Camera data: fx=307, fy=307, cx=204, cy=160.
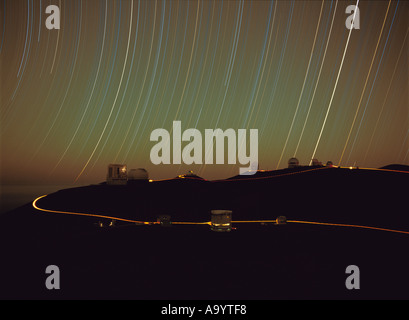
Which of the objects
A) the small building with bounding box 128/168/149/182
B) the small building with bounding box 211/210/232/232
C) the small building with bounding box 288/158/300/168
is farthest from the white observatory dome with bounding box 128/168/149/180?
the small building with bounding box 288/158/300/168

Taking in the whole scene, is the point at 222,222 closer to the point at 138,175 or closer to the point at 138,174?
the point at 138,175

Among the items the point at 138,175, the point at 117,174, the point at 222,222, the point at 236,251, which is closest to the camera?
the point at 236,251

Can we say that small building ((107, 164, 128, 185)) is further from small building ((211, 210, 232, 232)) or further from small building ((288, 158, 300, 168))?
small building ((288, 158, 300, 168))

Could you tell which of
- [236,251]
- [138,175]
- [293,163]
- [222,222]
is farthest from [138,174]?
[236,251]

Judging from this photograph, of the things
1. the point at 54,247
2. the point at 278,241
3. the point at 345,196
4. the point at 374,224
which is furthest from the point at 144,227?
the point at 345,196

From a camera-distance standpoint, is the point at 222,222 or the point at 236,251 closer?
the point at 236,251
